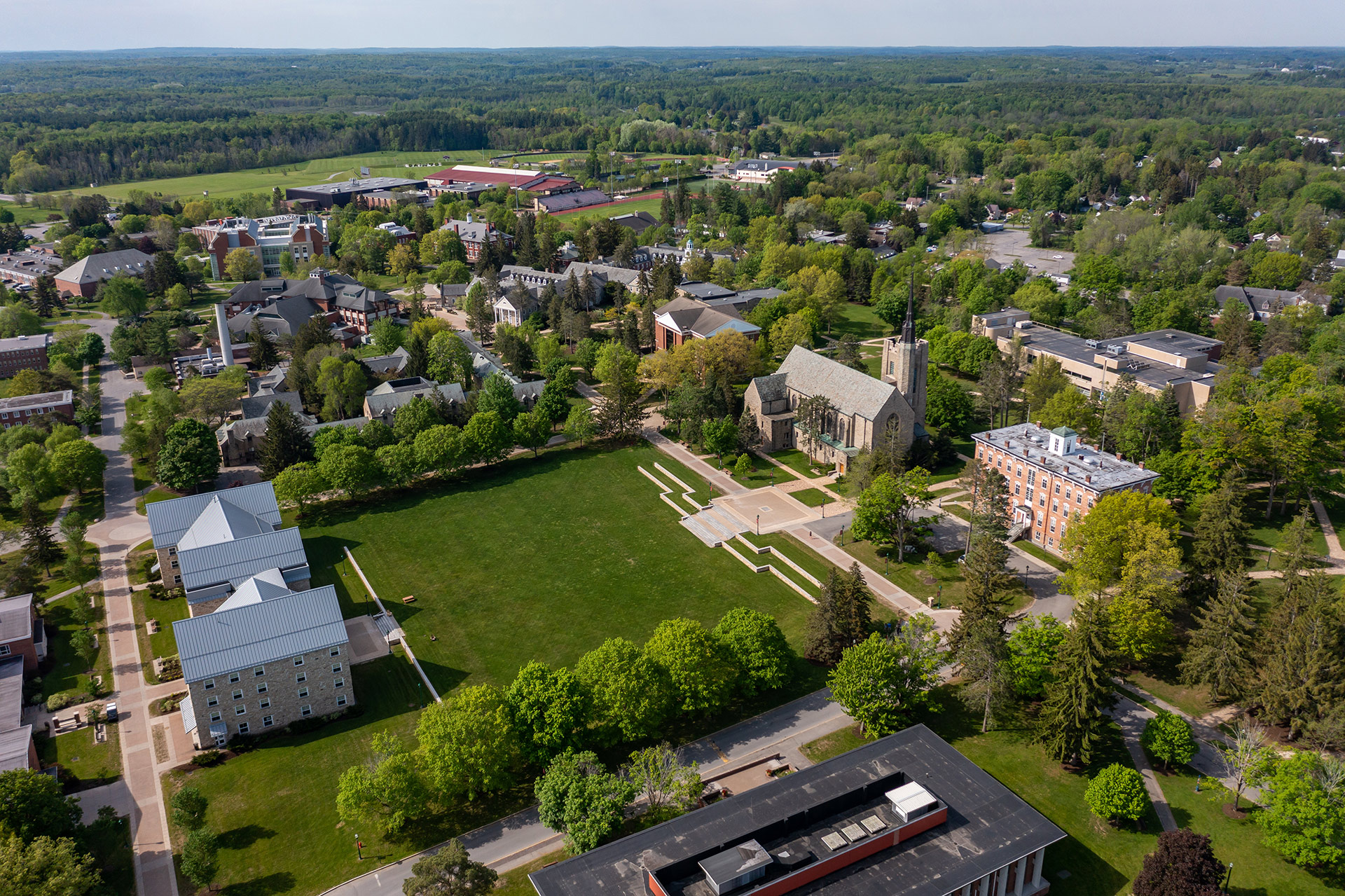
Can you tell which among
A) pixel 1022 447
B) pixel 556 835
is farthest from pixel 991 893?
pixel 1022 447

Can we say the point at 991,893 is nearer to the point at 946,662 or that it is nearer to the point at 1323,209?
the point at 946,662

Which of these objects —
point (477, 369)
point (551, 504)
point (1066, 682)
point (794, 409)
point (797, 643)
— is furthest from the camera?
point (477, 369)

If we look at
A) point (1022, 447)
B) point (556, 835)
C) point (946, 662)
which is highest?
point (1022, 447)

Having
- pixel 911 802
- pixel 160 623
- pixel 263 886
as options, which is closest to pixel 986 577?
pixel 911 802

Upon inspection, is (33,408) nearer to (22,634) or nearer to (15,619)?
(15,619)

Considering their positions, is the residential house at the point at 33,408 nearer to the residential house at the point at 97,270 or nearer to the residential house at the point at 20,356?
the residential house at the point at 20,356

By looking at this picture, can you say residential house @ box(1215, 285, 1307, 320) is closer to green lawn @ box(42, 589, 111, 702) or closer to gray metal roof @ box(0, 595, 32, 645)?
green lawn @ box(42, 589, 111, 702)
